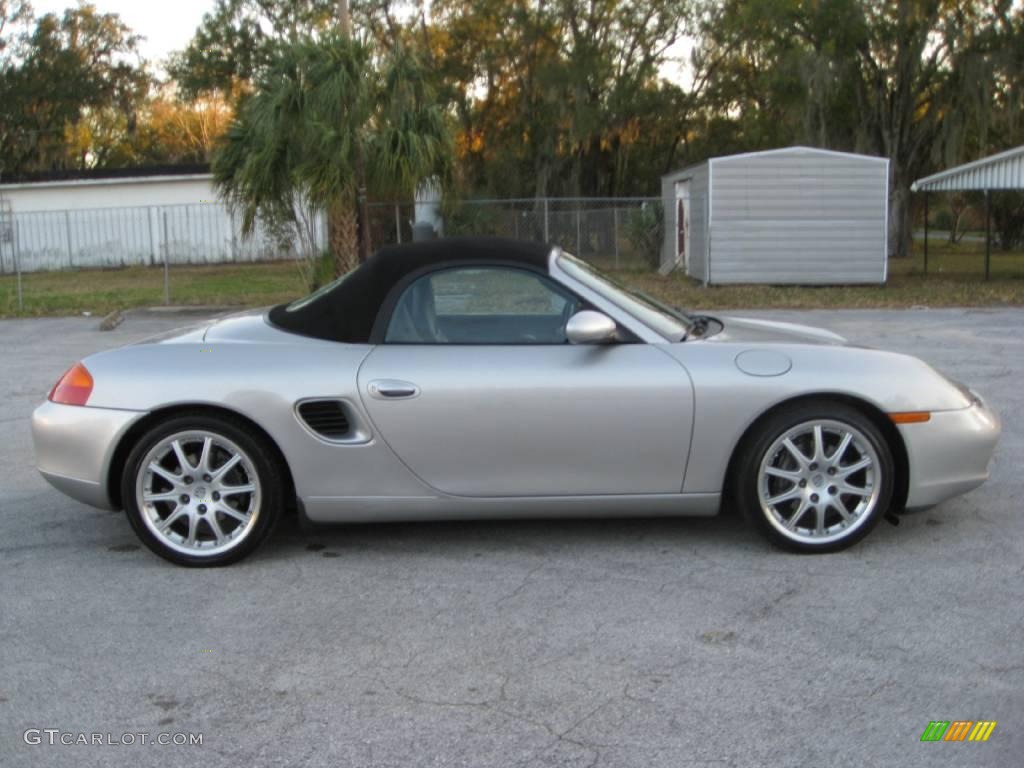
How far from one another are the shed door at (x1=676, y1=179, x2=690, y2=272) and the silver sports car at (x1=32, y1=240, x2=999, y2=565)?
19726 mm

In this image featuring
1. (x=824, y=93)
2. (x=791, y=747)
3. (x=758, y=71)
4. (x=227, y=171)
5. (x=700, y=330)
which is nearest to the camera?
(x=791, y=747)

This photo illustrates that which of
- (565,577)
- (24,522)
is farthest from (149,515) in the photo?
(565,577)

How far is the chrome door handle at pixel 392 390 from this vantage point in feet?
15.5

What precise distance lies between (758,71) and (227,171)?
24.6 metres

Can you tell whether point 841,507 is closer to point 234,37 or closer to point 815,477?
point 815,477

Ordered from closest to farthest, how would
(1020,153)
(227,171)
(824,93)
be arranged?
(227,171) < (1020,153) < (824,93)

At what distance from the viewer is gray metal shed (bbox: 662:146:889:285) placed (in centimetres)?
2172

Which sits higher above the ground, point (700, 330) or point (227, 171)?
point (227, 171)

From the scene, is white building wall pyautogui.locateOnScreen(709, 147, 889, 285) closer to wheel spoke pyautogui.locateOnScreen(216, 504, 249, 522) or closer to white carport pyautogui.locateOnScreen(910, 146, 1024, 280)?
white carport pyautogui.locateOnScreen(910, 146, 1024, 280)

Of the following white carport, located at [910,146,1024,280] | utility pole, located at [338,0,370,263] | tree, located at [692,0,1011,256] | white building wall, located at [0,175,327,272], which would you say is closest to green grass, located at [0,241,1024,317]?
white building wall, located at [0,175,327,272]

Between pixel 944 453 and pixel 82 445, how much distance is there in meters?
3.66

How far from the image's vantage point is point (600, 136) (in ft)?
127

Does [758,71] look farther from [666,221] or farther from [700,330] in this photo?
[700,330]

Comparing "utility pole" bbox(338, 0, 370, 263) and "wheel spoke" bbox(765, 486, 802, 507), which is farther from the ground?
"utility pole" bbox(338, 0, 370, 263)
